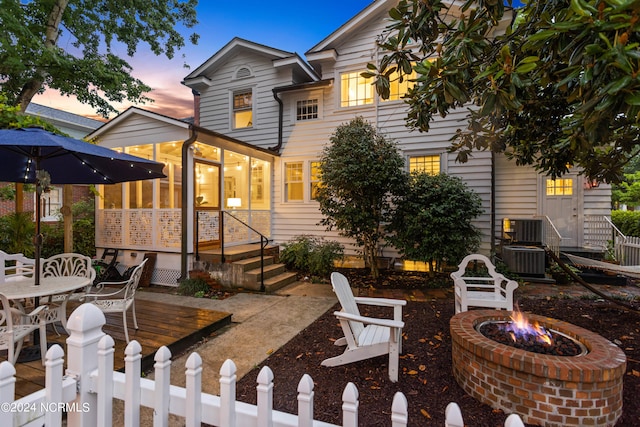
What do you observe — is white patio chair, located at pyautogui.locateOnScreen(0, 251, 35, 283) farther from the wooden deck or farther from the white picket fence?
the white picket fence

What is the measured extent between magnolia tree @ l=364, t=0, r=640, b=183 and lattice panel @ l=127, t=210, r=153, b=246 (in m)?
6.67

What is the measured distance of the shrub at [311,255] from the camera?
750 centimetres

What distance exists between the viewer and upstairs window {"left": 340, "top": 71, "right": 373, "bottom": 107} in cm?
872

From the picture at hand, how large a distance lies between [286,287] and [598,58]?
6.29 metres

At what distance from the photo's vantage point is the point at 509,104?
229 cm

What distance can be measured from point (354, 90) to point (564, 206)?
21.7 feet

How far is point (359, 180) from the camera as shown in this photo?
655 centimetres

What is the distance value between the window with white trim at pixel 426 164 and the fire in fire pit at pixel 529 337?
5531mm

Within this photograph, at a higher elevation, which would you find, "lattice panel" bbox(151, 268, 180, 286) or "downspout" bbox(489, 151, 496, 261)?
"downspout" bbox(489, 151, 496, 261)

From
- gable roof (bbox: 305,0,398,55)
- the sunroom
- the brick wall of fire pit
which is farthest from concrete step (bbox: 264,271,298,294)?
gable roof (bbox: 305,0,398,55)

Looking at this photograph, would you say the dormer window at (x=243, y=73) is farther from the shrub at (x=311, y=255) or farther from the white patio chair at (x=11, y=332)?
the white patio chair at (x=11, y=332)

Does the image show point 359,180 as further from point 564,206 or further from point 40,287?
point 564,206

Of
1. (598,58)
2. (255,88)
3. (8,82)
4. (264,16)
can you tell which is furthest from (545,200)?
(8,82)

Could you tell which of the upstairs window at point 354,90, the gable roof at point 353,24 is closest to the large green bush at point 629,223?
the upstairs window at point 354,90
